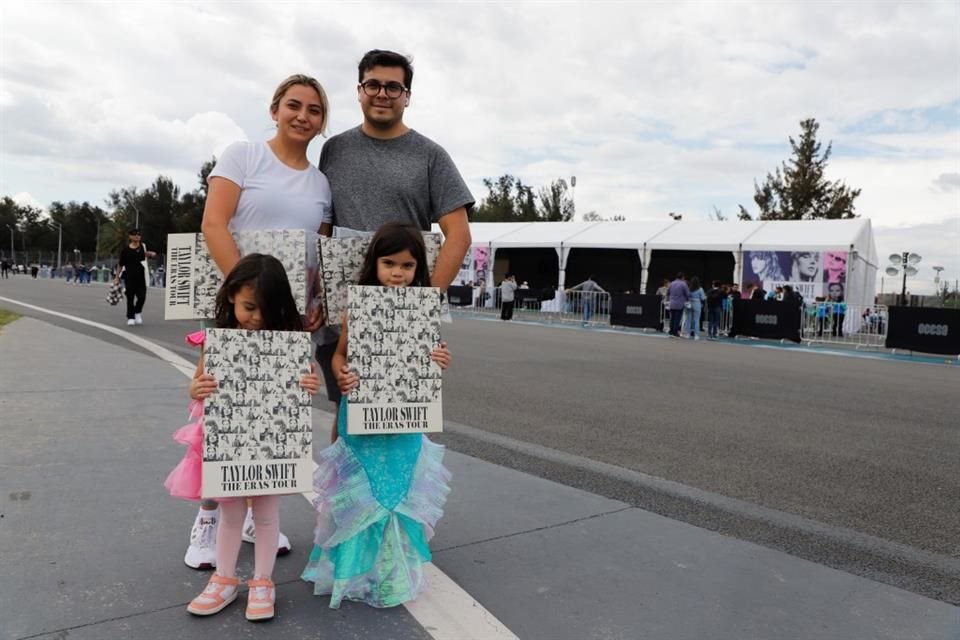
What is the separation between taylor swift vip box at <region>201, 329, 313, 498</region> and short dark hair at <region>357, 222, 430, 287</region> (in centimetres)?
31

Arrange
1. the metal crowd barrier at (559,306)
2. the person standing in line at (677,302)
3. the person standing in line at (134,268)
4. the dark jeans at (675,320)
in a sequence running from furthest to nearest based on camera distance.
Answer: the metal crowd barrier at (559,306) → the dark jeans at (675,320) → the person standing in line at (677,302) → the person standing in line at (134,268)

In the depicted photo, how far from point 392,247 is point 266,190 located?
0.55 m

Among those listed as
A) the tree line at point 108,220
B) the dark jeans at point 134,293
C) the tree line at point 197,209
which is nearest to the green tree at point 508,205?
the tree line at point 197,209

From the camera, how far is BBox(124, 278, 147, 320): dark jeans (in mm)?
12555

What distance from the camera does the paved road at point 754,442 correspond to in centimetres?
358

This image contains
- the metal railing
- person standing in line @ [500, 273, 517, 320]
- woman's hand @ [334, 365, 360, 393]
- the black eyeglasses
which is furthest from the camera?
person standing in line @ [500, 273, 517, 320]

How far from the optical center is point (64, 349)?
850 centimetres

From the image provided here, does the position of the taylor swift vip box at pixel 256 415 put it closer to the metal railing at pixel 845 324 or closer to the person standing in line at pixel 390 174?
the person standing in line at pixel 390 174

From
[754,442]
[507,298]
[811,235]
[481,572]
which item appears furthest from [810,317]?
[481,572]

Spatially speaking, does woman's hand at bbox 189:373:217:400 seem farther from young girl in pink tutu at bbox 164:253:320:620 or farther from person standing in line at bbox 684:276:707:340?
person standing in line at bbox 684:276:707:340

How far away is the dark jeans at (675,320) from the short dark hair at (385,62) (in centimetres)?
1638

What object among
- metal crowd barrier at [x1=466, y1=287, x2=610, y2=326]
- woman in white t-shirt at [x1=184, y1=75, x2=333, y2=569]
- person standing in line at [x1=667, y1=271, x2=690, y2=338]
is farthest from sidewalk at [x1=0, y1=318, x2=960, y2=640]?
metal crowd barrier at [x1=466, y1=287, x2=610, y2=326]

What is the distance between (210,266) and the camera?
263 cm

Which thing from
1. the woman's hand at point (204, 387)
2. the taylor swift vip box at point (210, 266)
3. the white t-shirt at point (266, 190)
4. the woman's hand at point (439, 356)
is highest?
the white t-shirt at point (266, 190)
